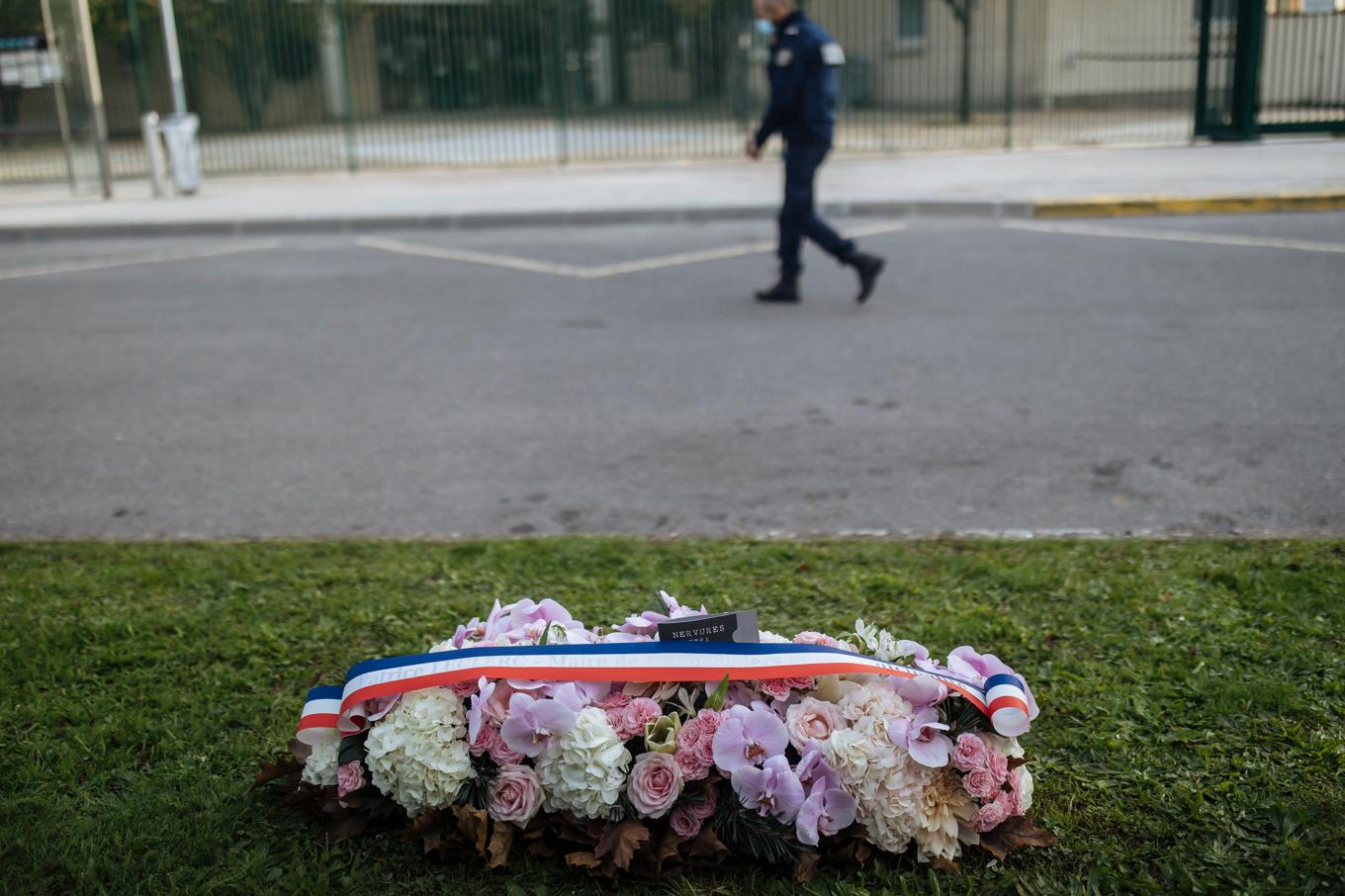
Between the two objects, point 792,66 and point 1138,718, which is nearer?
point 1138,718

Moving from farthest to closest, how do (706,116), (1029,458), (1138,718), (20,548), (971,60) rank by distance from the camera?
(971,60) < (706,116) < (1029,458) < (20,548) < (1138,718)

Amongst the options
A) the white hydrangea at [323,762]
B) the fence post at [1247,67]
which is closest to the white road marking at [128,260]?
the white hydrangea at [323,762]

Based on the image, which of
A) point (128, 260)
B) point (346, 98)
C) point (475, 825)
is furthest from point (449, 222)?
point (475, 825)

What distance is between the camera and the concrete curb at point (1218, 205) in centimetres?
1225

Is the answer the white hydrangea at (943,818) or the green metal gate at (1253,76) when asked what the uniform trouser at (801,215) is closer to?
the white hydrangea at (943,818)

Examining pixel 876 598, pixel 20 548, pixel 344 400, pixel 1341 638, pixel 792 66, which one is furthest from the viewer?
pixel 792 66

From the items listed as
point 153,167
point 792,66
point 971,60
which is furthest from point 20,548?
point 971,60

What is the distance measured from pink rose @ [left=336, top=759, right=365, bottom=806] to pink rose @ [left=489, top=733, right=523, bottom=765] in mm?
284

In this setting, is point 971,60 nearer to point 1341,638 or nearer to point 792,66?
point 792,66

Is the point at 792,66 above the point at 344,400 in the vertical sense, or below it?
above

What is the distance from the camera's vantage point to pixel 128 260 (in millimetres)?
11891

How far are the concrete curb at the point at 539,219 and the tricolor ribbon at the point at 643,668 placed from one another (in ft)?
35.3

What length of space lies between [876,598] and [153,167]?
14.9 metres

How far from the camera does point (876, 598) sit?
3852 millimetres
